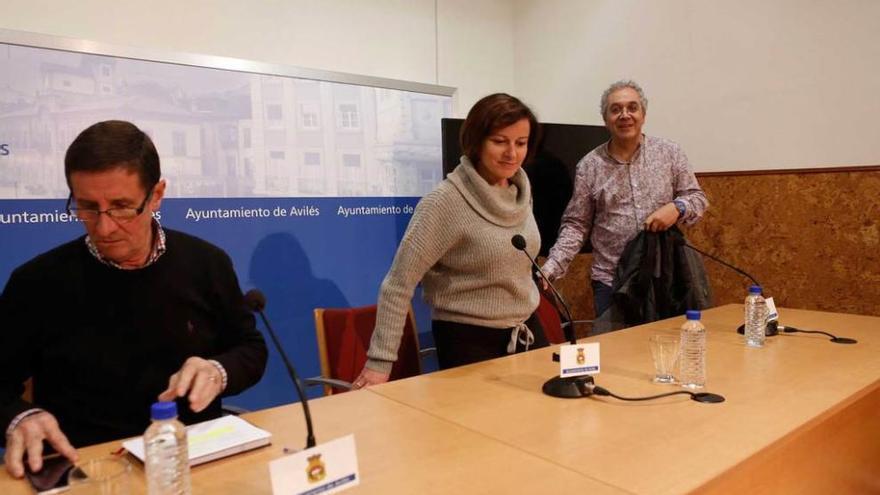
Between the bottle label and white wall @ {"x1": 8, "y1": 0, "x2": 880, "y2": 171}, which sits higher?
white wall @ {"x1": 8, "y1": 0, "x2": 880, "y2": 171}

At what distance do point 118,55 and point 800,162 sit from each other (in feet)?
10.2

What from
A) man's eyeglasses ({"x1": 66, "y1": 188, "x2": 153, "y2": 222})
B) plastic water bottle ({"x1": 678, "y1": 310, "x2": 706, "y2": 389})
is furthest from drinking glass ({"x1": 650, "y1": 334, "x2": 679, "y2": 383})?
man's eyeglasses ({"x1": 66, "y1": 188, "x2": 153, "y2": 222})

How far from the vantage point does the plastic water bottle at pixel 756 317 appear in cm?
198

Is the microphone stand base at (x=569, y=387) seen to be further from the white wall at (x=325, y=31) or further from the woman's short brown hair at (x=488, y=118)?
the white wall at (x=325, y=31)

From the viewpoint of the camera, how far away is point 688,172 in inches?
105

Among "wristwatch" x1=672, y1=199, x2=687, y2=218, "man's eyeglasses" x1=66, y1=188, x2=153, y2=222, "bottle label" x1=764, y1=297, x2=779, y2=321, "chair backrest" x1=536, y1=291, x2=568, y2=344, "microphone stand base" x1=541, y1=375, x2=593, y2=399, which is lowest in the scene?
"chair backrest" x1=536, y1=291, x2=568, y2=344

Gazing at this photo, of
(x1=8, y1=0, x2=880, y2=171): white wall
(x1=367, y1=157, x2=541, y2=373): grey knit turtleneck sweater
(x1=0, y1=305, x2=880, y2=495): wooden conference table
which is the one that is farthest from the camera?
(x1=8, y1=0, x2=880, y2=171): white wall

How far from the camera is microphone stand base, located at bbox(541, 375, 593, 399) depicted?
146 cm

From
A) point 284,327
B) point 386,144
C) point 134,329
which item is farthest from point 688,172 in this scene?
point 134,329

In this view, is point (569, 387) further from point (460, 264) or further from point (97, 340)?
point (97, 340)

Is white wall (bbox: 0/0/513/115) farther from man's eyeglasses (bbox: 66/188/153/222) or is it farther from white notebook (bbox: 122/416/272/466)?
white notebook (bbox: 122/416/272/466)

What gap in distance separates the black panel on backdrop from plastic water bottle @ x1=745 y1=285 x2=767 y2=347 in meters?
1.29

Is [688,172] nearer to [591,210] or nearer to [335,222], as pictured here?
[591,210]

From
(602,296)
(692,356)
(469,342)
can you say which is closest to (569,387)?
(692,356)
